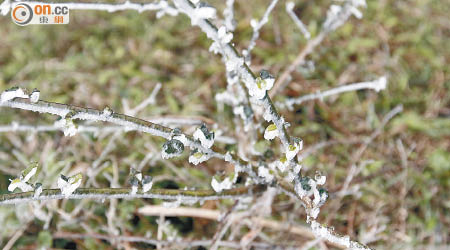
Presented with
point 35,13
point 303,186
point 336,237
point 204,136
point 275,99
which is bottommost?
point 336,237

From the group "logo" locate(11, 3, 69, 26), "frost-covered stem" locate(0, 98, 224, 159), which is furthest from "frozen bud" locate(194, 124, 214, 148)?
"logo" locate(11, 3, 69, 26)

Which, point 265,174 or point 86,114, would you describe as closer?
point 86,114

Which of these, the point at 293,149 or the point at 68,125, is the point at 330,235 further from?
the point at 68,125

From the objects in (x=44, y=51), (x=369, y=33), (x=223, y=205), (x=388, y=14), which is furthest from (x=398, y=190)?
(x=44, y=51)

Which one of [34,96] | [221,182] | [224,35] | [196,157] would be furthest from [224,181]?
[34,96]

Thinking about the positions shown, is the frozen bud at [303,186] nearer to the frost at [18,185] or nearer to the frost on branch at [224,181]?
the frost on branch at [224,181]

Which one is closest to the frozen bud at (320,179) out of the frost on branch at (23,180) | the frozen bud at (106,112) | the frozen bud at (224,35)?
the frozen bud at (224,35)
